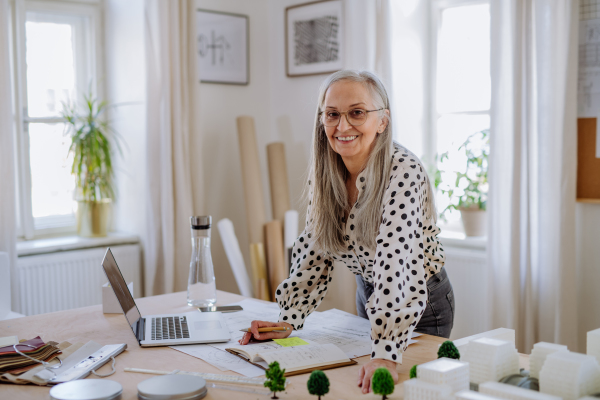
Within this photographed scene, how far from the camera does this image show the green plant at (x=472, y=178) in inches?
132

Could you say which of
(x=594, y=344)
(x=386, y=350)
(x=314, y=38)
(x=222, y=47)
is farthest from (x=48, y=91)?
(x=594, y=344)

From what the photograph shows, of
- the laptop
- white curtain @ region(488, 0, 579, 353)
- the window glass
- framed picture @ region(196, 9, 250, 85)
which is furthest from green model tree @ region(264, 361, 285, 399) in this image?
framed picture @ region(196, 9, 250, 85)

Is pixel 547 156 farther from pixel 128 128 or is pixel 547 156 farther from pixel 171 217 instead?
pixel 128 128

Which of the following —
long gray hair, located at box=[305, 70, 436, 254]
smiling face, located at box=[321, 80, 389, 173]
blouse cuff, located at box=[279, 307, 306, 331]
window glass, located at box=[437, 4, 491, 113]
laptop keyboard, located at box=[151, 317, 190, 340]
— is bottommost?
laptop keyboard, located at box=[151, 317, 190, 340]

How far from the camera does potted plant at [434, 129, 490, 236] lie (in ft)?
11.0

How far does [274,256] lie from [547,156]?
1.64 meters

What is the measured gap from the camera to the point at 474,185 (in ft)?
11.0

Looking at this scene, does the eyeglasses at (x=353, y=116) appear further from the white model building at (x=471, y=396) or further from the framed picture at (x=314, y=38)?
the framed picture at (x=314, y=38)

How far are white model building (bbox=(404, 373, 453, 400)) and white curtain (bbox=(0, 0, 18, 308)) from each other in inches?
99.5

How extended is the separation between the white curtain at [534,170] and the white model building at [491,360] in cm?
163

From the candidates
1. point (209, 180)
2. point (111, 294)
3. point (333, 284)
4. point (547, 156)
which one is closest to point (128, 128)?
point (209, 180)

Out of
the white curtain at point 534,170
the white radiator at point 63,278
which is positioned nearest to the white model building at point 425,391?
the white curtain at point 534,170

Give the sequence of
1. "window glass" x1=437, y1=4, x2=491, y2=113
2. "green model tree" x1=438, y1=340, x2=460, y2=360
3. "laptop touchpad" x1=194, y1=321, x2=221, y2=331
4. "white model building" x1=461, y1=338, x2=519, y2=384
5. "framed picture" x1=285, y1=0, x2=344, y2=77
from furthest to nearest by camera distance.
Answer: "framed picture" x1=285, y1=0, x2=344, y2=77 < "window glass" x1=437, y1=4, x2=491, y2=113 < "laptop touchpad" x1=194, y1=321, x2=221, y2=331 < "green model tree" x1=438, y1=340, x2=460, y2=360 < "white model building" x1=461, y1=338, x2=519, y2=384

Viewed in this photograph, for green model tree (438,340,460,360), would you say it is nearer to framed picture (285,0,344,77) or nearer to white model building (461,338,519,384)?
white model building (461,338,519,384)
